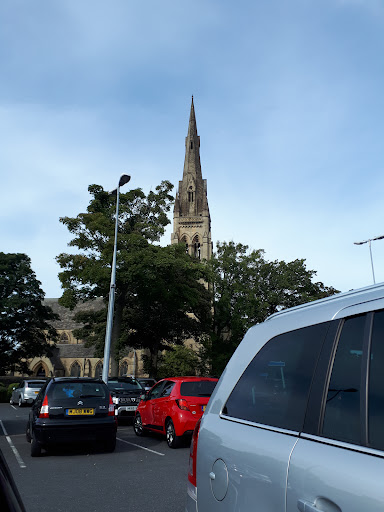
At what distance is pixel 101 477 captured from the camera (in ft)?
24.7

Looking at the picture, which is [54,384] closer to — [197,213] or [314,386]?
[314,386]

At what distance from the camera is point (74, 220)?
33188 millimetres

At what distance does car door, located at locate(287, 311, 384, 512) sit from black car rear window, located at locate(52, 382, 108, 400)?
8826mm

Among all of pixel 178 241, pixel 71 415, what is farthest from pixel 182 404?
pixel 178 241

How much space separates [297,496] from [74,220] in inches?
1294

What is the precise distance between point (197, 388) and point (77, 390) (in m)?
3.03

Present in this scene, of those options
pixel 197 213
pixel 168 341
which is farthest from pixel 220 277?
pixel 197 213

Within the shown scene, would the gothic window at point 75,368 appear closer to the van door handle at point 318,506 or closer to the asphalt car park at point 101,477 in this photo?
the asphalt car park at point 101,477

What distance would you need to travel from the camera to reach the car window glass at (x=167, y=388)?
457 inches

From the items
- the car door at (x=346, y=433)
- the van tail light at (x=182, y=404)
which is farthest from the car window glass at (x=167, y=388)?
the car door at (x=346, y=433)

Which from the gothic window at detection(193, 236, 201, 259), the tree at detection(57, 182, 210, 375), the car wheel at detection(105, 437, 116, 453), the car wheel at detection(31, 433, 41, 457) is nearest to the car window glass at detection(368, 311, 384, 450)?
the car wheel at detection(31, 433, 41, 457)

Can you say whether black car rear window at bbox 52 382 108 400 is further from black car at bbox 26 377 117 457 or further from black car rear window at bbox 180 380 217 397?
black car rear window at bbox 180 380 217 397

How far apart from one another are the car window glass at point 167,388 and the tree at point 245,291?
29872mm

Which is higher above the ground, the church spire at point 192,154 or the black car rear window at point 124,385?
the church spire at point 192,154
